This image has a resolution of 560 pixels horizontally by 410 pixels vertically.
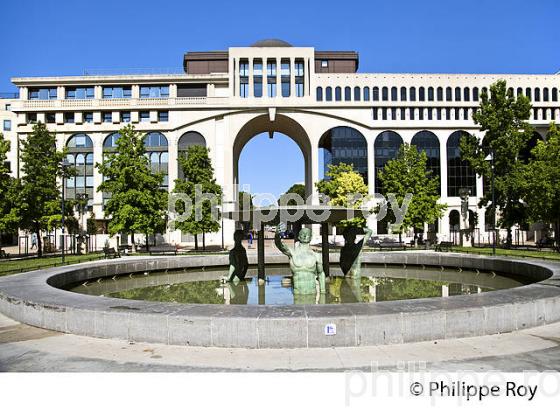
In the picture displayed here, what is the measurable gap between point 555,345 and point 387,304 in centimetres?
285

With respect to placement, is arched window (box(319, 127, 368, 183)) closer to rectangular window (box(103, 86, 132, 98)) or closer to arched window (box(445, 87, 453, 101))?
arched window (box(445, 87, 453, 101))

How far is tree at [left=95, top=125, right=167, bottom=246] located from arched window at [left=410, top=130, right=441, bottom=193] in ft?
126

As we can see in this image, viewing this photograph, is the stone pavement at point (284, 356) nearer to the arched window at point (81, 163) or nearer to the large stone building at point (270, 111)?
the large stone building at point (270, 111)

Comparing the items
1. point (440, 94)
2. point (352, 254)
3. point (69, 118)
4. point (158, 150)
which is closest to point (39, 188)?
point (158, 150)

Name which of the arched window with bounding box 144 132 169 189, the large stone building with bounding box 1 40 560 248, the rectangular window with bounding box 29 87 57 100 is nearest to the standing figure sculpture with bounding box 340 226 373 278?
the large stone building with bounding box 1 40 560 248

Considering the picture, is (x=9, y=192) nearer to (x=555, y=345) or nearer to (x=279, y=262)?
(x=279, y=262)

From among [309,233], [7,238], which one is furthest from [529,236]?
[7,238]

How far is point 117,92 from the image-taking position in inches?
2502

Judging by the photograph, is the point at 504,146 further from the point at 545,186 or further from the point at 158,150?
the point at 158,150

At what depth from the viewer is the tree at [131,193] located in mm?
39125

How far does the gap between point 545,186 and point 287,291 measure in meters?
28.0

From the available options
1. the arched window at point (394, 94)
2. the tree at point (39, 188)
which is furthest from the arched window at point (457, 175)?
the tree at point (39, 188)

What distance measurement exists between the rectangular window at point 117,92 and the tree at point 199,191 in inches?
779
